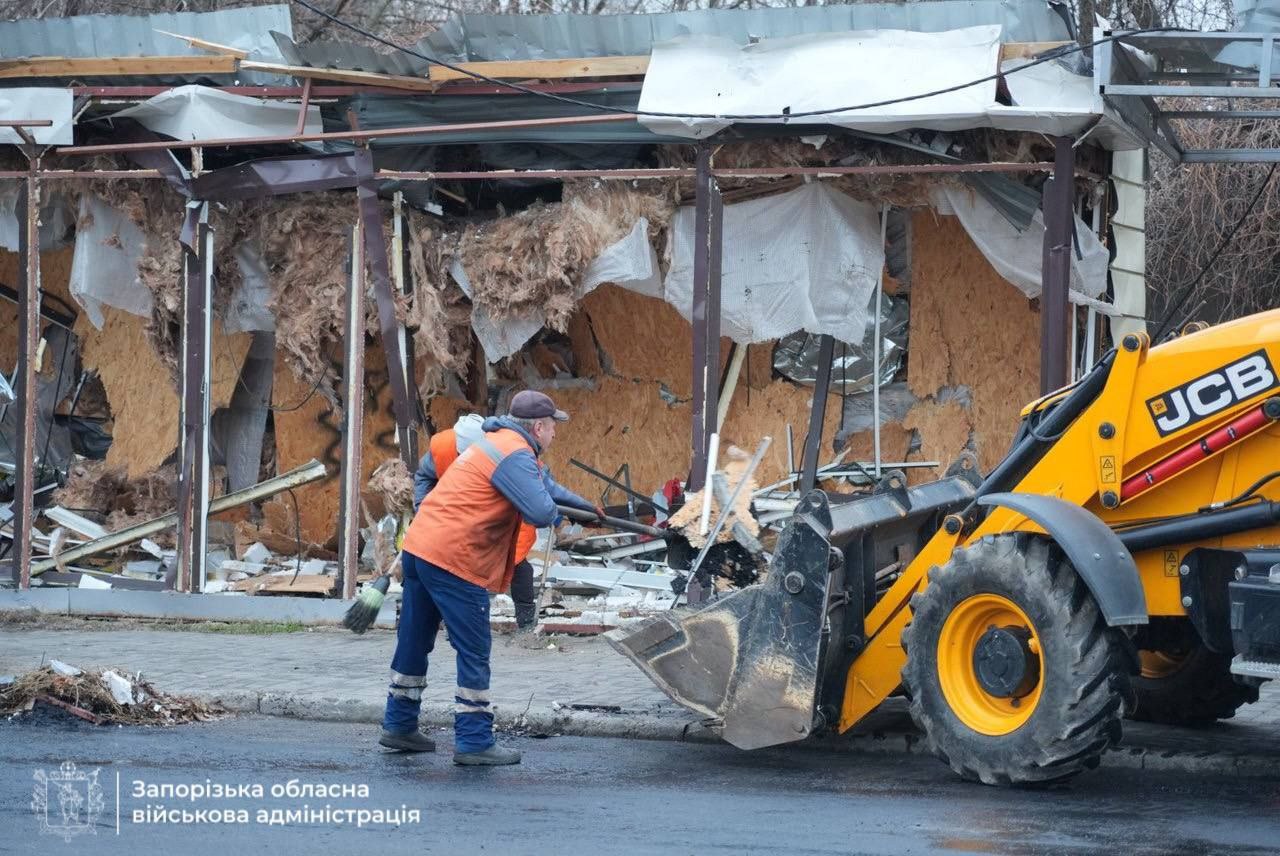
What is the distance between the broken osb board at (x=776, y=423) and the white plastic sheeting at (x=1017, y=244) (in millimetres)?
2236

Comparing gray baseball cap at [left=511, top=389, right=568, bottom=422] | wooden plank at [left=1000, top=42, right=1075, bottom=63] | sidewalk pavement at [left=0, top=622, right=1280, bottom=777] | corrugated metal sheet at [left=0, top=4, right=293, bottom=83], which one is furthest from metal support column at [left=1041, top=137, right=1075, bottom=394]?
corrugated metal sheet at [left=0, top=4, right=293, bottom=83]

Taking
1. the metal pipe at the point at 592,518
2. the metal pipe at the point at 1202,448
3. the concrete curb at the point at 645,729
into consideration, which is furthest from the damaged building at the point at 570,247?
the metal pipe at the point at 1202,448

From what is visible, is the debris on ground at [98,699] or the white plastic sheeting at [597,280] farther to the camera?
the white plastic sheeting at [597,280]

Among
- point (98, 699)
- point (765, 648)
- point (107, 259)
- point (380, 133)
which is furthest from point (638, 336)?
point (765, 648)

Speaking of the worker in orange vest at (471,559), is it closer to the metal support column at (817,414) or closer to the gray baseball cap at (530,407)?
the gray baseball cap at (530,407)

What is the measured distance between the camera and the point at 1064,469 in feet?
23.1

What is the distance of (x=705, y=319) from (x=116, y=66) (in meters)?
4.77

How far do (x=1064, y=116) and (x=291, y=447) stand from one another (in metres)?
7.46

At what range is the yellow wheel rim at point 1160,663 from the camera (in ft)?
26.2

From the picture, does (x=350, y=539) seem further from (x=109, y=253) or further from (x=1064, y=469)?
(x=1064, y=469)

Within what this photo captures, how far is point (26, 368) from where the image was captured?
12.9m

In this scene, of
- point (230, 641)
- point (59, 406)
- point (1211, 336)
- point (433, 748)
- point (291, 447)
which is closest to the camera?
point (1211, 336)

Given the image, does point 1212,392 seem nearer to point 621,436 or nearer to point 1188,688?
point 1188,688

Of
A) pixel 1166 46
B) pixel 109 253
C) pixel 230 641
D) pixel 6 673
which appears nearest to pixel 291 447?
pixel 109 253
